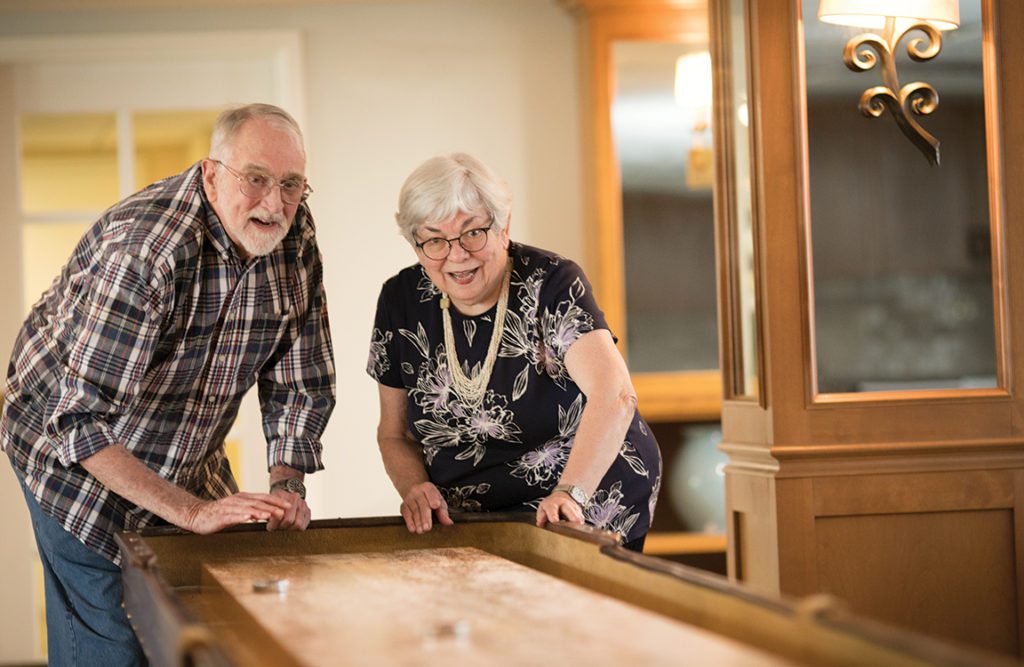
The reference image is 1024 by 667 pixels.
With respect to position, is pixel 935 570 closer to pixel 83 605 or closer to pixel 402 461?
pixel 402 461

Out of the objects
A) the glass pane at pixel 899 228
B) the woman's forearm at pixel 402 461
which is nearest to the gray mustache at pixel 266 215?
the woman's forearm at pixel 402 461

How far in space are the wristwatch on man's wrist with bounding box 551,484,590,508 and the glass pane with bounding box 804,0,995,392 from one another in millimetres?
1084

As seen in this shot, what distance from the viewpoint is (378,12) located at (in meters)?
4.53

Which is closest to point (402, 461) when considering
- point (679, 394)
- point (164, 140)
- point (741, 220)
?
point (741, 220)

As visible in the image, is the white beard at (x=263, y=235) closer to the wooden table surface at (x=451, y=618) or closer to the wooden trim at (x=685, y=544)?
the wooden table surface at (x=451, y=618)

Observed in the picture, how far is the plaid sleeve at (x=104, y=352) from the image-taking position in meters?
2.12

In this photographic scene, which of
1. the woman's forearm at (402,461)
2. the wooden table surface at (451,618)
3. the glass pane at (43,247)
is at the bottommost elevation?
the wooden table surface at (451,618)

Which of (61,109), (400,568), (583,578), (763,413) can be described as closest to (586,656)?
(583,578)

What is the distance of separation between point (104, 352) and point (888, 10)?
6.47ft

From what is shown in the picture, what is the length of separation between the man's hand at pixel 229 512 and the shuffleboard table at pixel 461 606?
0.03 meters

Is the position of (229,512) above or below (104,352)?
below

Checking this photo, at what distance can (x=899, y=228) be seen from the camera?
305cm

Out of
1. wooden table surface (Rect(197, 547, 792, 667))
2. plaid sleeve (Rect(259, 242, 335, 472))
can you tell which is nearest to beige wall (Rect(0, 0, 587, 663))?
plaid sleeve (Rect(259, 242, 335, 472))

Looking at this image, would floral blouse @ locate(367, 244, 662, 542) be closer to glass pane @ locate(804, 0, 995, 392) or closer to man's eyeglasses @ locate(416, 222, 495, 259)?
man's eyeglasses @ locate(416, 222, 495, 259)
